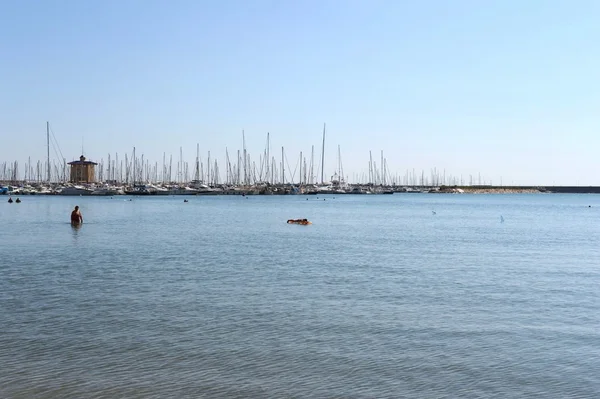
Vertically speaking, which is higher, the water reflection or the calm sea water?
the water reflection

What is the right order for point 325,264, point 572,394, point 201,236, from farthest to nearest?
point 201,236 < point 325,264 < point 572,394

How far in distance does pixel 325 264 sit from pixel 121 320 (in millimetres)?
15903

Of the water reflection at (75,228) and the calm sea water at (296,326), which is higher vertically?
the water reflection at (75,228)

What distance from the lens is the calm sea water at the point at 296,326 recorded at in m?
13.6

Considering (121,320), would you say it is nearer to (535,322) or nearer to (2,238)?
(535,322)

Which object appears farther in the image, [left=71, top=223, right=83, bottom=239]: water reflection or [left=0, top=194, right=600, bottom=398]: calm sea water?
[left=71, top=223, right=83, bottom=239]: water reflection

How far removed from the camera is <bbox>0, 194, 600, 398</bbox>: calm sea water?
1355 centimetres

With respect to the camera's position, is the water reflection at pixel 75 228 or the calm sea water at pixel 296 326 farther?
the water reflection at pixel 75 228

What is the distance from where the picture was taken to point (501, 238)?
180 feet

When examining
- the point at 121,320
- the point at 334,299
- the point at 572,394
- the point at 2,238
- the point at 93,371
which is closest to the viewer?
the point at 572,394

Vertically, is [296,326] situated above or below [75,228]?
below

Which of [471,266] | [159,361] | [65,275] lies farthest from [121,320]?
[471,266]

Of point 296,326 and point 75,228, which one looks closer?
point 296,326

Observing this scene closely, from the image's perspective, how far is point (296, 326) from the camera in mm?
18578
